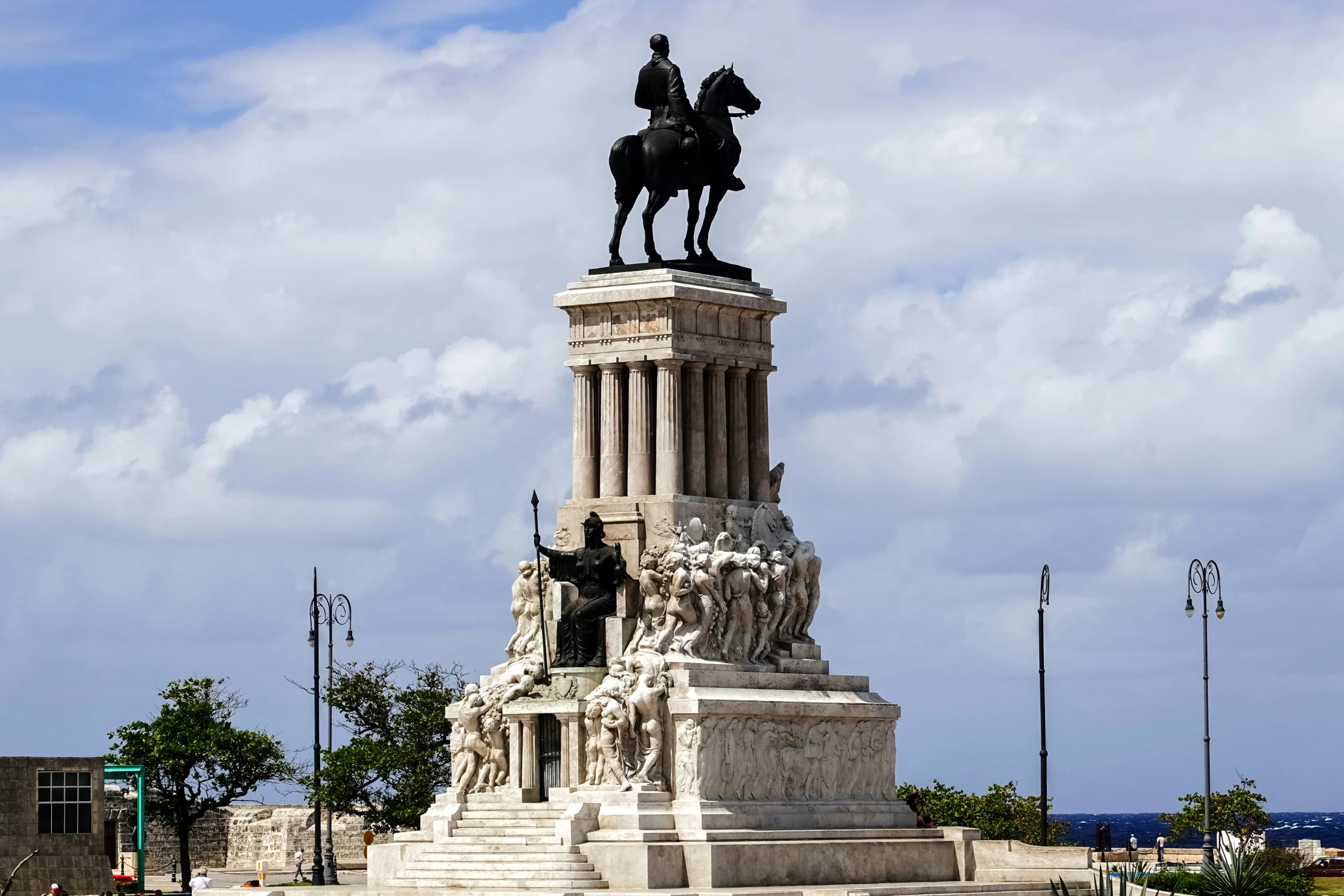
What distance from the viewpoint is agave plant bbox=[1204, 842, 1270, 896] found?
2146 inches

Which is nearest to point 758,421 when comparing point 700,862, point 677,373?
point 677,373

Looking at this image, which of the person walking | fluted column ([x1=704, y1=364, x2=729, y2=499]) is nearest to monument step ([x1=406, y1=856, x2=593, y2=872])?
fluted column ([x1=704, y1=364, x2=729, y2=499])

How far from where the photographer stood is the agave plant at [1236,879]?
5450cm

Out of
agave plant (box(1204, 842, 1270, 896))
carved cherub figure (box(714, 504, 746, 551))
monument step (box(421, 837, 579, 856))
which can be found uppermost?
carved cherub figure (box(714, 504, 746, 551))

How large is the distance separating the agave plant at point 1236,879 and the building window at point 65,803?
85.0ft

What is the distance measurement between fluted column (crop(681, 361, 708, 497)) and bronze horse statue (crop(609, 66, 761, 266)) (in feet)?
8.21

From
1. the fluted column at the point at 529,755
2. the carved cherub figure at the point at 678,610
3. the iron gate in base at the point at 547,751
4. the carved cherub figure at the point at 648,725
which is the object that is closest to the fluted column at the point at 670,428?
the carved cherub figure at the point at 678,610

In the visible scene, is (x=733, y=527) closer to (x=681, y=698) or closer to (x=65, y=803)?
(x=681, y=698)

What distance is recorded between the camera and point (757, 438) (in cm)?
5400

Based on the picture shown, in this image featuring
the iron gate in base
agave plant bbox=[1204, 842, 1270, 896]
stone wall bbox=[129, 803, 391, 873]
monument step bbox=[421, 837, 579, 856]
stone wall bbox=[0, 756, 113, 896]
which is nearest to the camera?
monument step bbox=[421, 837, 579, 856]

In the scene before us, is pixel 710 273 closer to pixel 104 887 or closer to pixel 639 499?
pixel 639 499

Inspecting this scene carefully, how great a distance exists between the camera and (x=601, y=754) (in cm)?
5031

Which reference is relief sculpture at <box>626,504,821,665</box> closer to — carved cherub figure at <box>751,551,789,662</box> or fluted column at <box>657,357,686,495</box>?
carved cherub figure at <box>751,551,789,662</box>

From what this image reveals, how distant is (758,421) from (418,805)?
1935 centimetres
